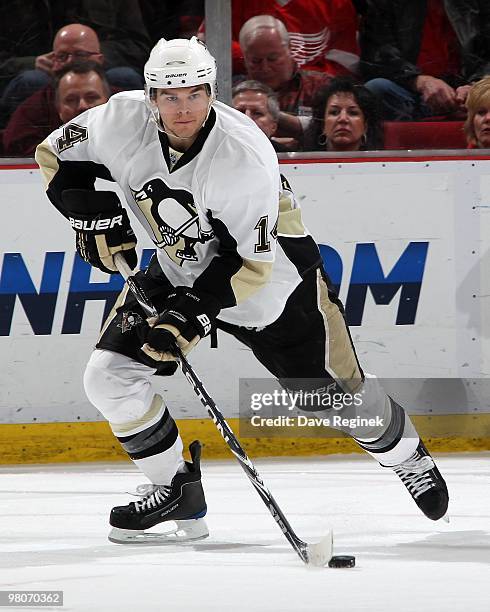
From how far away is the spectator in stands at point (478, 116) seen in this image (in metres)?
4.11

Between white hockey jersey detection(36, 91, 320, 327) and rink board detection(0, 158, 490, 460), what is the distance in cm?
98

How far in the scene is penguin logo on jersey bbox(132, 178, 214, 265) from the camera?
9.04ft

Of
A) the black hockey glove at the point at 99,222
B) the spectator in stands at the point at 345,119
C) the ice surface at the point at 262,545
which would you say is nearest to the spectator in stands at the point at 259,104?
the spectator in stands at the point at 345,119

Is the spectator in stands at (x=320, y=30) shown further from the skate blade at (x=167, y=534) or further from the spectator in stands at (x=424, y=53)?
the skate blade at (x=167, y=534)

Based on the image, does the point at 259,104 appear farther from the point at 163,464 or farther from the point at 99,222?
the point at 163,464

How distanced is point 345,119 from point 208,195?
1.58 m

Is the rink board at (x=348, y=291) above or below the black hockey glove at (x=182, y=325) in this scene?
below

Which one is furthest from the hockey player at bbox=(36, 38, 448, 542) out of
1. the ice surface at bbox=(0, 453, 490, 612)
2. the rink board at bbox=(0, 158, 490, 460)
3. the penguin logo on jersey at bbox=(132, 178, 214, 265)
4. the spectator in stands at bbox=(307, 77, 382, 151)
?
the spectator in stands at bbox=(307, 77, 382, 151)

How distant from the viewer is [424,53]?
4207 millimetres

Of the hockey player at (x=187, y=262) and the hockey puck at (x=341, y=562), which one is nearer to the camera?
the hockey puck at (x=341, y=562)

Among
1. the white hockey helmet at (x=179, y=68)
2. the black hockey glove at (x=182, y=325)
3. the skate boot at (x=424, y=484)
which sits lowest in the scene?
the skate boot at (x=424, y=484)

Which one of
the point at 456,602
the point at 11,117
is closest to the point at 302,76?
the point at 11,117

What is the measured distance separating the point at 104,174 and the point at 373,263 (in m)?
1.25

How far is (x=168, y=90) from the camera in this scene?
103 inches
